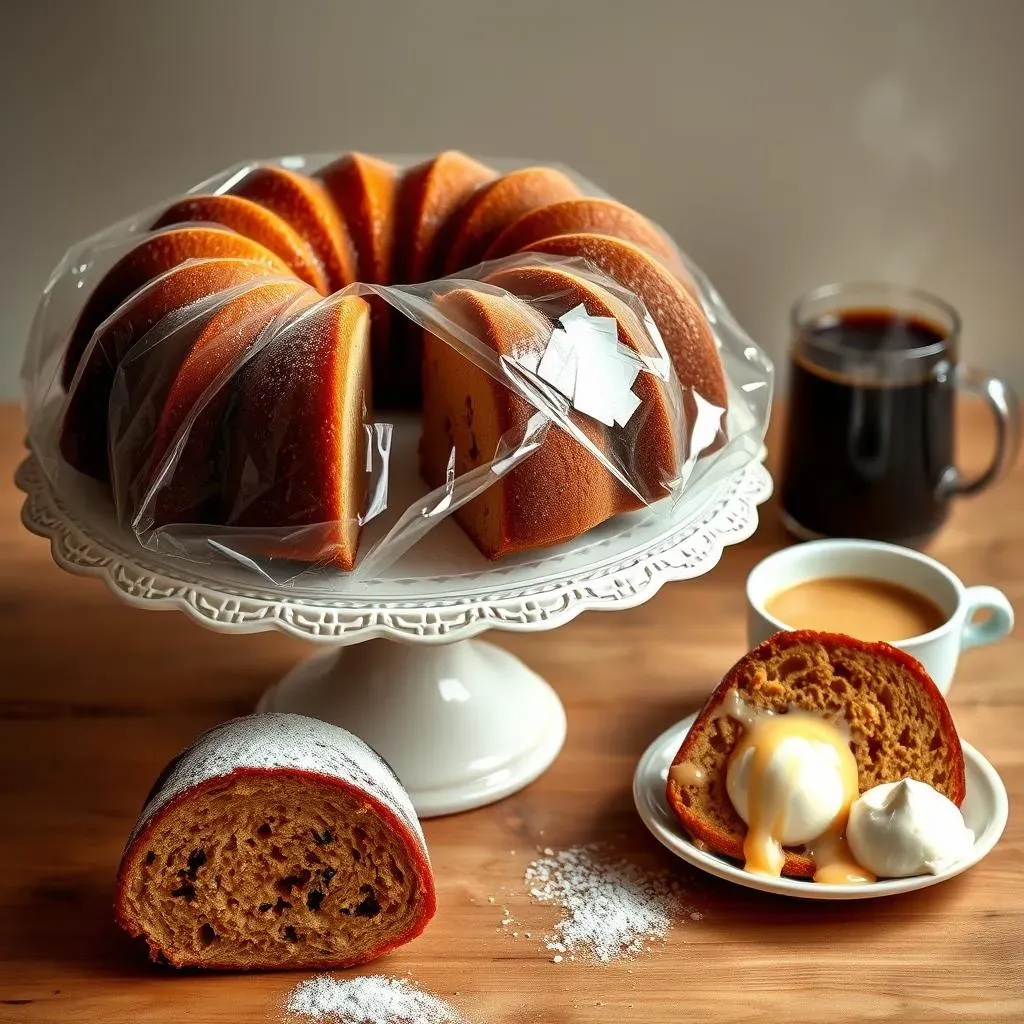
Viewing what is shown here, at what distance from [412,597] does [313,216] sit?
1.11 feet

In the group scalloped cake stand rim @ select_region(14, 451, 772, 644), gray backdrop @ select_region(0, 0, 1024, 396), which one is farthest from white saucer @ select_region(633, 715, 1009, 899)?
gray backdrop @ select_region(0, 0, 1024, 396)

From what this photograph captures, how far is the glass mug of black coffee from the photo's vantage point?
1315mm

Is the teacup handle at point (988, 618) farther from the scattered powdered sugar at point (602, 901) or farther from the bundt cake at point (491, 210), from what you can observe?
the bundt cake at point (491, 210)

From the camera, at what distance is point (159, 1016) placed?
2.80 ft

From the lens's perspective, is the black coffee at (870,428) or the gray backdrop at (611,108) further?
the gray backdrop at (611,108)

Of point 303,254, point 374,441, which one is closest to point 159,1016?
point 374,441

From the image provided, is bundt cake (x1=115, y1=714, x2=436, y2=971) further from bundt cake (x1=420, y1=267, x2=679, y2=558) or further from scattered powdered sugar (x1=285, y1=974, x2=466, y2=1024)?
bundt cake (x1=420, y1=267, x2=679, y2=558)

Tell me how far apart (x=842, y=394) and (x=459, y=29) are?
57 centimetres

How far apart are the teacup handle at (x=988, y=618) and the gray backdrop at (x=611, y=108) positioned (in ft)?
2.18

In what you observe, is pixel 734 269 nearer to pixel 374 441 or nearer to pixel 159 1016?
pixel 374 441

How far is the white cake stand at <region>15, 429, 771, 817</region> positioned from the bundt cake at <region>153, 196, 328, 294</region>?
0.14 m

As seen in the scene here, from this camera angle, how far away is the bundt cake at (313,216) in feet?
3.57

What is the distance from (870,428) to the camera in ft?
4.35

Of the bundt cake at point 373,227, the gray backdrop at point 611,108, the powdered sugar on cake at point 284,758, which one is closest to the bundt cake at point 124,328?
the bundt cake at point 373,227
